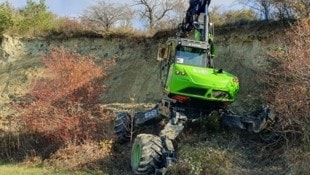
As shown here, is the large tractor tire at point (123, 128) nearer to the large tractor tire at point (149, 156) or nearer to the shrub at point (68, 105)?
the shrub at point (68, 105)

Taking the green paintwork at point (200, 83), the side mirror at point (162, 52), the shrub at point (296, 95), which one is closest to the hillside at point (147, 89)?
the shrub at point (296, 95)

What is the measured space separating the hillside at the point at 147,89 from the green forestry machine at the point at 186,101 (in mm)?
537

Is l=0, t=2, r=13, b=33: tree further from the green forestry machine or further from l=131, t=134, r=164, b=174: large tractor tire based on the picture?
l=131, t=134, r=164, b=174: large tractor tire

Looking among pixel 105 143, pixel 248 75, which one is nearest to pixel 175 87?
pixel 105 143

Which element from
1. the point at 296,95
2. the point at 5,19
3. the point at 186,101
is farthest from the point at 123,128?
the point at 5,19

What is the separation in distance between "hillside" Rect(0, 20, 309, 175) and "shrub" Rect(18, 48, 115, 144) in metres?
0.76

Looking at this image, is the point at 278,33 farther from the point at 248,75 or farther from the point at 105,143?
the point at 105,143

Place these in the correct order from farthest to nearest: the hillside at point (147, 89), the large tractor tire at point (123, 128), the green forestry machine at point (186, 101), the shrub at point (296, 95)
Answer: the large tractor tire at point (123, 128), the green forestry machine at point (186, 101), the hillside at point (147, 89), the shrub at point (296, 95)

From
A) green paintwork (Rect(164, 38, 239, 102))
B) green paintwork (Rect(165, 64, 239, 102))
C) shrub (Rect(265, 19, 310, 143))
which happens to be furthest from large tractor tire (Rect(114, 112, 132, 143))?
shrub (Rect(265, 19, 310, 143))

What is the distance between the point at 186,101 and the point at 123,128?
8.68 feet

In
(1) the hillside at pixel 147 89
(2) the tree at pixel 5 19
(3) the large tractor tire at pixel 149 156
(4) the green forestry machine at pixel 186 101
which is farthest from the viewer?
(2) the tree at pixel 5 19

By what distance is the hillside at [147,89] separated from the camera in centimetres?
1317

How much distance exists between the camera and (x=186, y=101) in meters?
15.2

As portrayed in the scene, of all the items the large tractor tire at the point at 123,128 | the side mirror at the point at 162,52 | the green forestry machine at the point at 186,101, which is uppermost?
the side mirror at the point at 162,52
